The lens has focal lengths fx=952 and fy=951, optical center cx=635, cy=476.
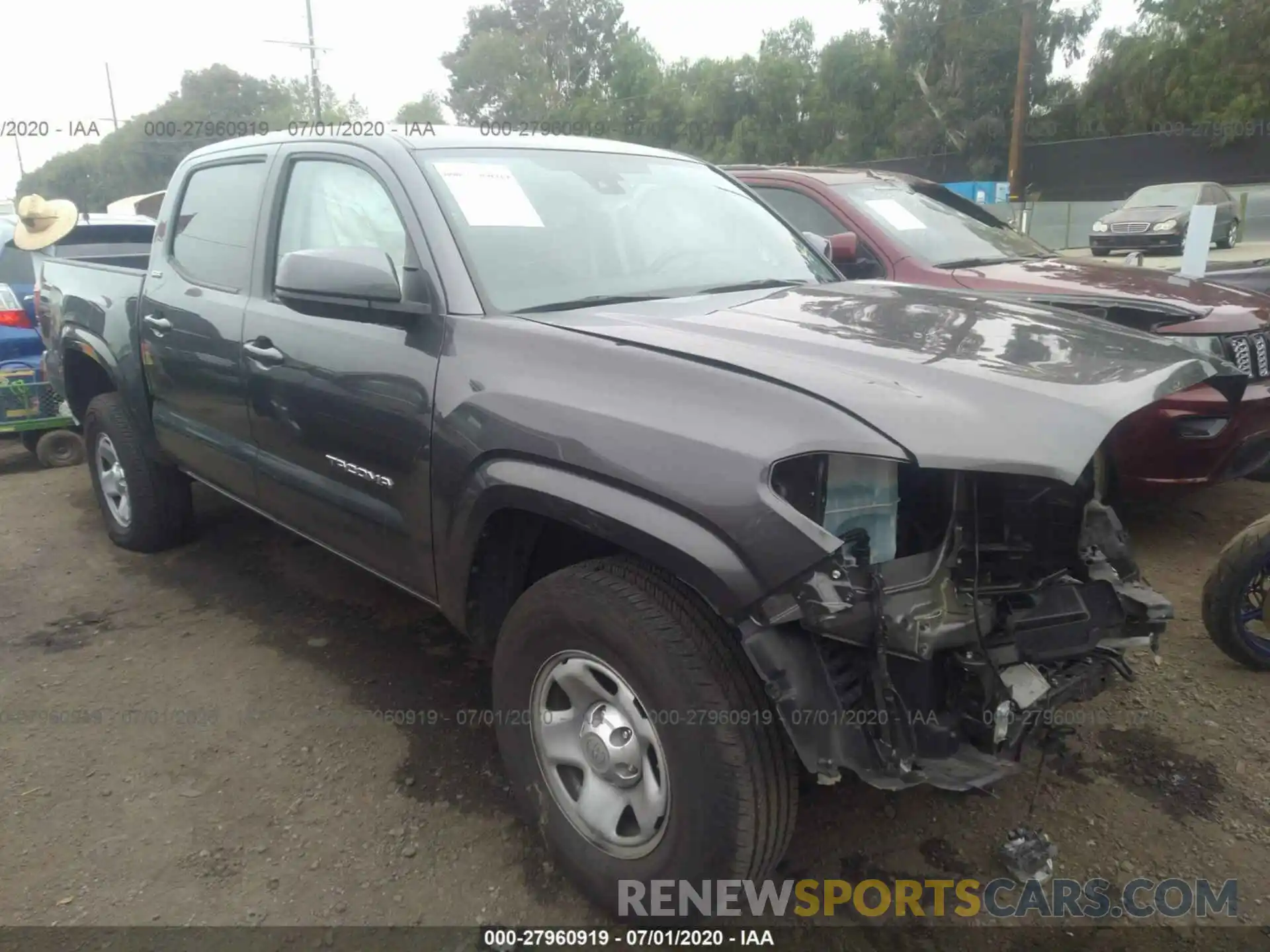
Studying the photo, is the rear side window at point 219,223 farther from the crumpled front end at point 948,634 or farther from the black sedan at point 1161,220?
the black sedan at point 1161,220

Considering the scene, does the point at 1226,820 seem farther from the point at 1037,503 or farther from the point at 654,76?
the point at 654,76

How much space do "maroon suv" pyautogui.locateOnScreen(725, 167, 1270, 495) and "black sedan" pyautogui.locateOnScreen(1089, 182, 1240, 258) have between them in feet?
57.5

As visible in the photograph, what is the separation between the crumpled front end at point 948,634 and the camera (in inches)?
72.9

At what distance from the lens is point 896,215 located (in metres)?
5.40

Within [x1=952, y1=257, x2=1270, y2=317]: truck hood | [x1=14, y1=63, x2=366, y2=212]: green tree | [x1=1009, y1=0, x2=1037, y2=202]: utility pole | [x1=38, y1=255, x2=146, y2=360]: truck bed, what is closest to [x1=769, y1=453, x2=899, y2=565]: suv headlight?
[x1=952, y1=257, x2=1270, y2=317]: truck hood

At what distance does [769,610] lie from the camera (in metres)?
1.83

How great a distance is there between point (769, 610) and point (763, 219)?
2.16m

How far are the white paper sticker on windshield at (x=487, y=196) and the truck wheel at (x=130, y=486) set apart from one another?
2.44 meters

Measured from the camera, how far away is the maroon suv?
392 centimetres

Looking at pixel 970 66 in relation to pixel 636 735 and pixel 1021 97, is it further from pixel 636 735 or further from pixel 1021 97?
pixel 636 735

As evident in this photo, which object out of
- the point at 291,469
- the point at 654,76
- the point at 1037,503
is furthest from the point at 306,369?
the point at 654,76

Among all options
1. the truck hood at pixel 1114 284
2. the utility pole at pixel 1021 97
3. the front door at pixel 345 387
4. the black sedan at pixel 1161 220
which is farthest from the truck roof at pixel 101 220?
the black sedan at pixel 1161 220

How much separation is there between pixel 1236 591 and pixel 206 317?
12.6 ft

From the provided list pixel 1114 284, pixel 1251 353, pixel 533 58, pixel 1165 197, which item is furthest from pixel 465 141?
pixel 533 58
